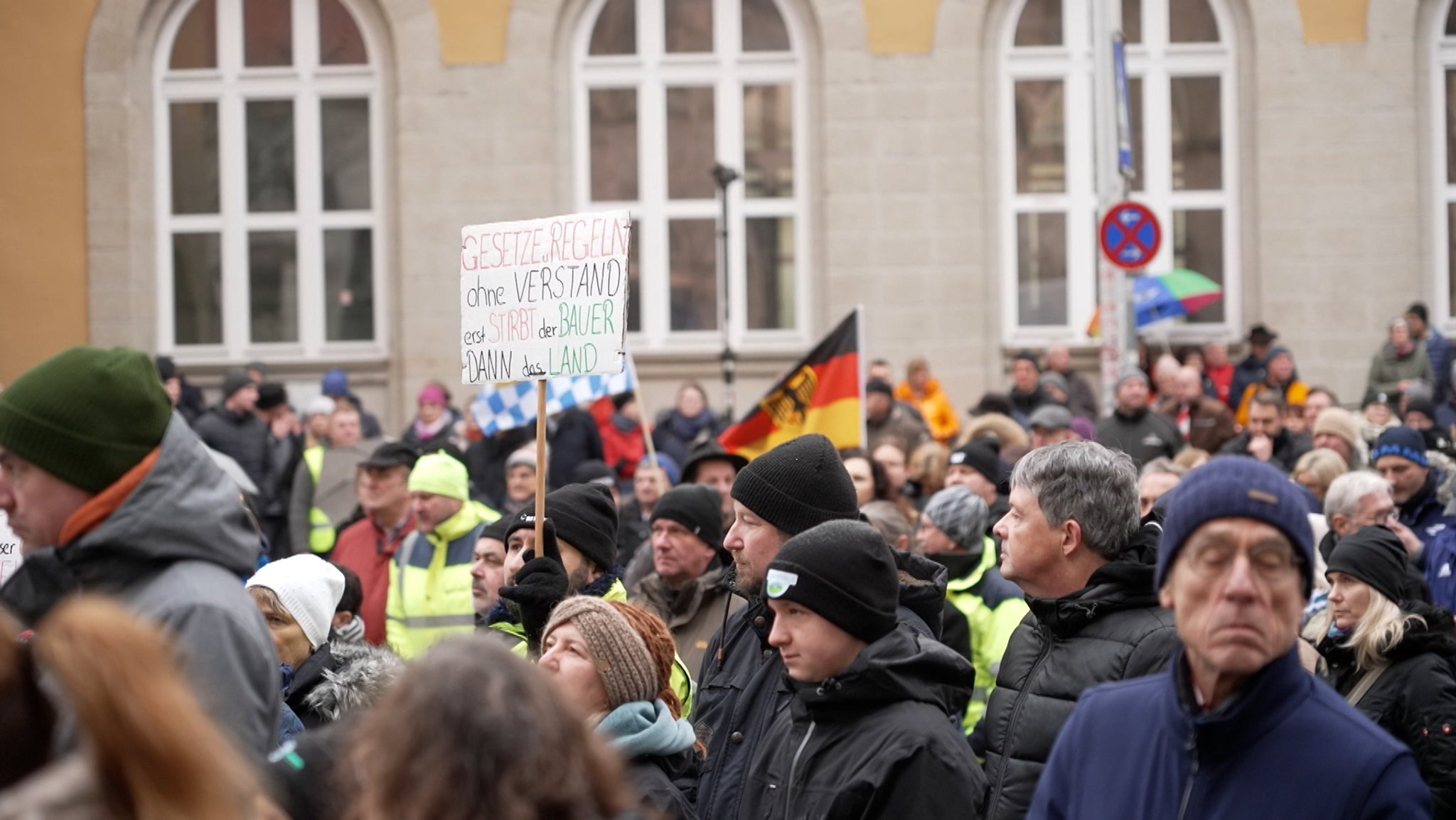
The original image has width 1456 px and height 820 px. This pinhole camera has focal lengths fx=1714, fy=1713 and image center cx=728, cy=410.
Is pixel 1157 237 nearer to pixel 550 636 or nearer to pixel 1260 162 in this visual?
pixel 1260 162

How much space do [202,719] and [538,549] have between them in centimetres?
316

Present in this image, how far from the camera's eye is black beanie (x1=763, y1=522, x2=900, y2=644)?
3.92 meters

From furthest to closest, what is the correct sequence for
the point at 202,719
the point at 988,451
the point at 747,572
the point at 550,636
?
the point at 988,451 → the point at 747,572 → the point at 550,636 → the point at 202,719

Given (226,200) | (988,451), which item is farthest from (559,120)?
(988,451)

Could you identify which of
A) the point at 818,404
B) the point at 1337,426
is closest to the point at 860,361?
the point at 818,404

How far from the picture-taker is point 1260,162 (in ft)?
59.9

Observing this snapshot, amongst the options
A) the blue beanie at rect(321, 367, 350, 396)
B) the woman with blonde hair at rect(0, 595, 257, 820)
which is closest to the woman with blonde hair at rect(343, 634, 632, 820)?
the woman with blonde hair at rect(0, 595, 257, 820)

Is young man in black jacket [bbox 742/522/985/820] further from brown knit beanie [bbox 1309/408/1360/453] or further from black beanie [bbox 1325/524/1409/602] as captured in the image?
brown knit beanie [bbox 1309/408/1360/453]

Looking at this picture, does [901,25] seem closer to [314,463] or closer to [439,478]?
[314,463]

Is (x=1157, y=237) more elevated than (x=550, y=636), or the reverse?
(x=1157, y=237)

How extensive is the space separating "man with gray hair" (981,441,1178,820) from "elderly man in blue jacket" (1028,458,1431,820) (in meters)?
0.89

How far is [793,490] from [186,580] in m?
2.34

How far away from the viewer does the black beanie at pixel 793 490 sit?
5016mm

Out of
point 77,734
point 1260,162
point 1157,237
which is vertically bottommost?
point 77,734
